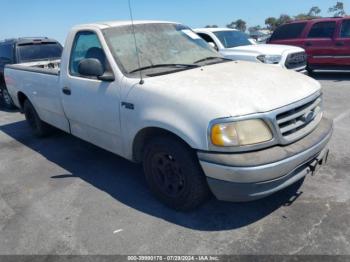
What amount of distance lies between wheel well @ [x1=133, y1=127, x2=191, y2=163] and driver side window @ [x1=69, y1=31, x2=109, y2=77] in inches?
35.8

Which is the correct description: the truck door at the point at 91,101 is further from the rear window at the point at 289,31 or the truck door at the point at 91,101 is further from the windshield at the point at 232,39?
the rear window at the point at 289,31

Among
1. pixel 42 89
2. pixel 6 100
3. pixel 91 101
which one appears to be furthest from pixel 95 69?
pixel 6 100

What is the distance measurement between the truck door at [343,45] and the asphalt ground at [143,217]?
22.3 feet

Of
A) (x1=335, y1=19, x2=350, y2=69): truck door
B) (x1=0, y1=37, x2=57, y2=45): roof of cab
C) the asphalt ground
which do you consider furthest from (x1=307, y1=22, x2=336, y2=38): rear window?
(x1=0, y1=37, x2=57, y2=45): roof of cab

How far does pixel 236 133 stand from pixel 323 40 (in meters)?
9.63

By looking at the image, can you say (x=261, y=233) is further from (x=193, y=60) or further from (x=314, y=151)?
(x=193, y=60)

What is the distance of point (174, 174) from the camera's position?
3242 mm

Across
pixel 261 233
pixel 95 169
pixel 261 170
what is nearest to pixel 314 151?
pixel 261 170

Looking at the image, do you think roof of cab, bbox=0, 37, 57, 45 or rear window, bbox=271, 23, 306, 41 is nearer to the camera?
roof of cab, bbox=0, 37, 57, 45

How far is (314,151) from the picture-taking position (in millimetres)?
3021

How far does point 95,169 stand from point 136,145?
1295mm

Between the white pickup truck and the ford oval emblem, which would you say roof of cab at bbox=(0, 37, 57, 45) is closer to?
the white pickup truck

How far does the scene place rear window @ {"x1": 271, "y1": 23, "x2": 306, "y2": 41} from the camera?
11442mm

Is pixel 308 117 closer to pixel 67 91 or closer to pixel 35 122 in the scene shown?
pixel 67 91
